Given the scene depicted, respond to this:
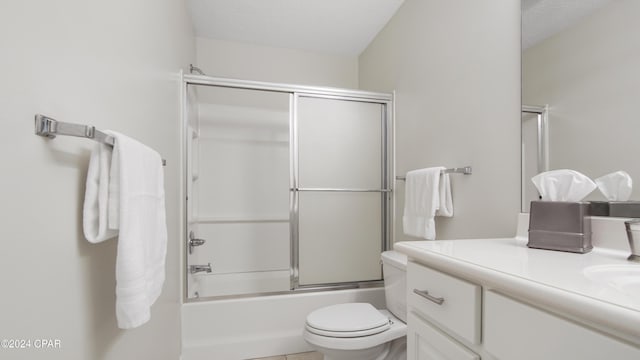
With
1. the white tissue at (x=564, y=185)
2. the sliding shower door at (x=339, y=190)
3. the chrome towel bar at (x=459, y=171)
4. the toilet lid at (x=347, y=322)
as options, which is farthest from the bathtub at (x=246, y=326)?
the white tissue at (x=564, y=185)

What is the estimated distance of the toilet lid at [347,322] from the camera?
1.47 meters

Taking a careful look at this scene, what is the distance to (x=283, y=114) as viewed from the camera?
2.85 metres

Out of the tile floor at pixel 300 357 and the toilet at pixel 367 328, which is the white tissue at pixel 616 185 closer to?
the toilet at pixel 367 328

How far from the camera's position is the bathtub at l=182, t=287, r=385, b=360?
1.86 meters

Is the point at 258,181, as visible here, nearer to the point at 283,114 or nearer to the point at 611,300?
the point at 283,114

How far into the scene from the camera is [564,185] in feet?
3.18

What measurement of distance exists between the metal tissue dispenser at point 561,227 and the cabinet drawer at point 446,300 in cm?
39

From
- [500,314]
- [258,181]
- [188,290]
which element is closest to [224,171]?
[258,181]

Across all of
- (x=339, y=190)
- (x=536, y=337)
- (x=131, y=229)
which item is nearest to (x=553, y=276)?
(x=536, y=337)

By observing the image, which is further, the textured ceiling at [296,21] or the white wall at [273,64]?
the white wall at [273,64]

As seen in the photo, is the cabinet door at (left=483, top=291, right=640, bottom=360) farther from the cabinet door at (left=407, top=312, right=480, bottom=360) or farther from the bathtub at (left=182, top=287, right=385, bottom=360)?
the bathtub at (left=182, top=287, right=385, bottom=360)

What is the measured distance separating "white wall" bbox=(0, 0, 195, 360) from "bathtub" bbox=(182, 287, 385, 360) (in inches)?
31.7

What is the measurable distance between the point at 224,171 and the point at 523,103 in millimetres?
2266

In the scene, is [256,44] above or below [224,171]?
above
